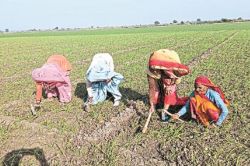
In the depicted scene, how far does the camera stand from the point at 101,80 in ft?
25.1

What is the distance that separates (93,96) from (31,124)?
1638mm

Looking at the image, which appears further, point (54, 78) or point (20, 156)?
point (54, 78)

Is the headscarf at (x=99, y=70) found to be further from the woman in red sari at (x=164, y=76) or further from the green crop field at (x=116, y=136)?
the woman in red sari at (x=164, y=76)

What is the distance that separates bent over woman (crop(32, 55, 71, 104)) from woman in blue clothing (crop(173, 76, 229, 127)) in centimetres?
292

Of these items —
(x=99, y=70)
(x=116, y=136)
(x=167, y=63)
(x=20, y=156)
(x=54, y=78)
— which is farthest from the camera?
(x=54, y=78)

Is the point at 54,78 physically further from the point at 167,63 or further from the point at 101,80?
the point at 167,63

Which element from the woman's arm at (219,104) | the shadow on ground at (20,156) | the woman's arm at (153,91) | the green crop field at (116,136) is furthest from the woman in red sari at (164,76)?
the shadow on ground at (20,156)

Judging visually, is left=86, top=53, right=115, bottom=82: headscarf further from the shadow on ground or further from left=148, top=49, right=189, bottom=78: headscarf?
the shadow on ground

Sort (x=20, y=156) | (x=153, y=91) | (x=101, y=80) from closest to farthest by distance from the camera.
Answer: (x=20, y=156), (x=153, y=91), (x=101, y=80)

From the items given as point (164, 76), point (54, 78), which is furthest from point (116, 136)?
point (54, 78)

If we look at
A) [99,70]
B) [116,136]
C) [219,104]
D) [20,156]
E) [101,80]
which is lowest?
[116,136]

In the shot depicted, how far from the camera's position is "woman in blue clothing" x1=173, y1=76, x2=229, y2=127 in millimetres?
6113

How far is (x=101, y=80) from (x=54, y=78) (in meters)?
0.96

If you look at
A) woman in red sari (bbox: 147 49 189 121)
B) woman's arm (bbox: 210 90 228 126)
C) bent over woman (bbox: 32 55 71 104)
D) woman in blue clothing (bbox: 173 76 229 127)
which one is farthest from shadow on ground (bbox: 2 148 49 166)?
woman's arm (bbox: 210 90 228 126)
